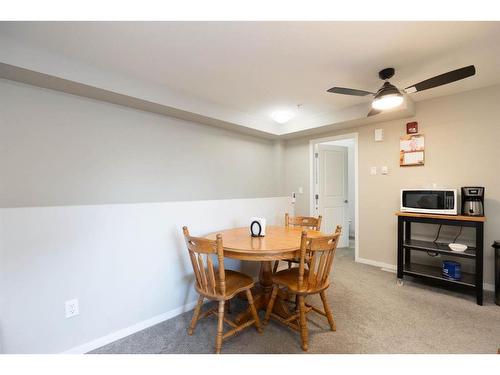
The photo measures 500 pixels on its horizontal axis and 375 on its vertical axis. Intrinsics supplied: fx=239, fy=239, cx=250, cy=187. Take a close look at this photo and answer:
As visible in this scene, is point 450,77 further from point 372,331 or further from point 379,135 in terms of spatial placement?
point 372,331

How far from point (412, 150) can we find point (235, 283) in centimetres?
282

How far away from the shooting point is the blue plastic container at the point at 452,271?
2.51 m

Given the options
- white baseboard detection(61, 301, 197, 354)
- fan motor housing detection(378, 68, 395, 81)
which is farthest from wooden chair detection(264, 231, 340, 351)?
fan motor housing detection(378, 68, 395, 81)

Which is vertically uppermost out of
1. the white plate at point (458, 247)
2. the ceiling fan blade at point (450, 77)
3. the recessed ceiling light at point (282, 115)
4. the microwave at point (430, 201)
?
the recessed ceiling light at point (282, 115)

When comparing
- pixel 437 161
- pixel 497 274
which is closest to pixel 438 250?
pixel 497 274

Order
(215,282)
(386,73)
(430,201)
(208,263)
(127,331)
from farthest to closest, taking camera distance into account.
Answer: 1. (430,201)
2. (386,73)
3. (127,331)
4. (215,282)
5. (208,263)

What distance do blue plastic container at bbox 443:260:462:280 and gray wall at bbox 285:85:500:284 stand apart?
44 centimetres

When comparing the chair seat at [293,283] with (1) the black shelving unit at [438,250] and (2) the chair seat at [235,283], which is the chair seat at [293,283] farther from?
(1) the black shelving unit at [438,250]

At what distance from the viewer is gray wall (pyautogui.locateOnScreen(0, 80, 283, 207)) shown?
193 centimetres

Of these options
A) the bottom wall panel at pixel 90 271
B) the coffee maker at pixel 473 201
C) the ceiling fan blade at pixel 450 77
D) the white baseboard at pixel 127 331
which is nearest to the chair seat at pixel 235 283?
the bottom wall panel at pixel 90 271

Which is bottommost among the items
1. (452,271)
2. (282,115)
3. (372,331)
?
(372,331)

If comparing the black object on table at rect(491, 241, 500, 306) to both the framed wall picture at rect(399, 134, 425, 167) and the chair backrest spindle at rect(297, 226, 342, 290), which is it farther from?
the chair backrest spindle at rect(297, 226, 342, 290)

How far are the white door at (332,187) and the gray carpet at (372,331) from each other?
1.89 meters

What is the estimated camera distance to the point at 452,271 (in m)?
2.53
